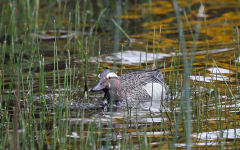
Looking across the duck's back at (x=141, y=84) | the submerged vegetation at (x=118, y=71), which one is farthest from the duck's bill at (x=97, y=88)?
the duck's back at (x=141, y=84)

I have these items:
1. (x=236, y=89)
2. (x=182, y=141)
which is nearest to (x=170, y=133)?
(x=182, y=141)

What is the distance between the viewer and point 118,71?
357 inches

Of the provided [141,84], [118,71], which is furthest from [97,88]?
[118,71]

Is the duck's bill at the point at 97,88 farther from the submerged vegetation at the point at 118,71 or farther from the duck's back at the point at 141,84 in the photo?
the duck's back at the point at 141,84

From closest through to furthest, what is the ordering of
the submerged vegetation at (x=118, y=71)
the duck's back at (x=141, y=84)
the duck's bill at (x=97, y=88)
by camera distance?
the submerged vegetation at (x=118, y=71)
the duck's bill at (x=97, y=88)
the duck's back at (x=141, y=84)

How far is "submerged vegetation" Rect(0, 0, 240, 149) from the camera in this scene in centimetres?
489

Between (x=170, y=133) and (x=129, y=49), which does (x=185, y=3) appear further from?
(x=170, y=133)

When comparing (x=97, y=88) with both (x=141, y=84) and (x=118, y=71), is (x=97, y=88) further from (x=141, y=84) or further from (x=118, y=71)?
(x=118, y=71)

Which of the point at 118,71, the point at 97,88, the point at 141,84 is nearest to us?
the point at 97,88

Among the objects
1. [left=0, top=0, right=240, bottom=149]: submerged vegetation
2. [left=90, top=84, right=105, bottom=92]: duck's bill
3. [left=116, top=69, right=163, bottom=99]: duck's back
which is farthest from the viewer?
[left=116, top=69, right=163, bottom=99]: duck's back

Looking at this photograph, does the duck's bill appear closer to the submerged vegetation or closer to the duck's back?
the submerged vegetation

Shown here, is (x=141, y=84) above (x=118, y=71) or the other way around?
the other way around

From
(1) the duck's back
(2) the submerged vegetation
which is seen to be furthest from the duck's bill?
(1) the duck's back

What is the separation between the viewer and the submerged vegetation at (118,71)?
16.0 ft
